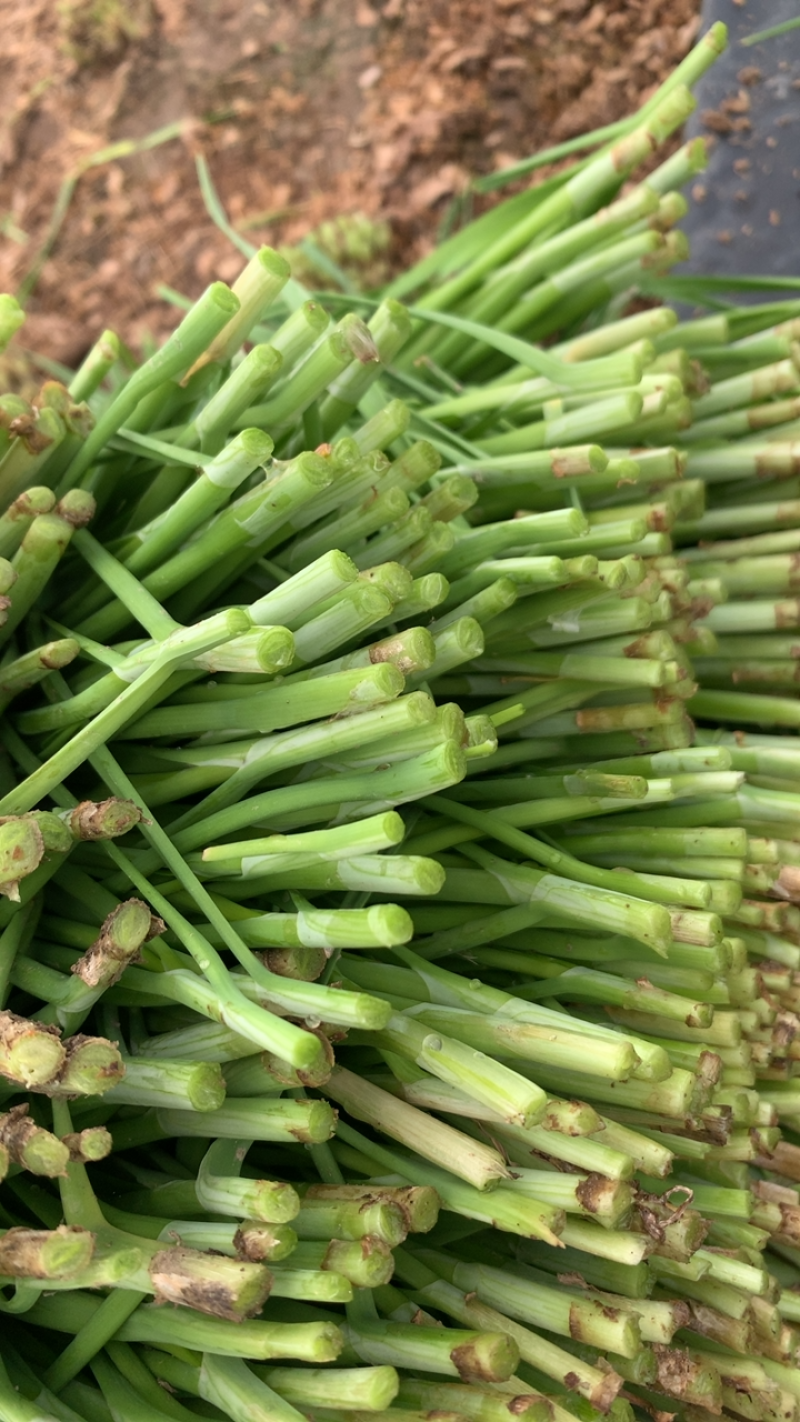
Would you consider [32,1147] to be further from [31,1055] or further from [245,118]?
[245,118]

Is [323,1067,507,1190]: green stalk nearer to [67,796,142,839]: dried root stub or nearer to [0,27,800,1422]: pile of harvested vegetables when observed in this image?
[0,27,800,1422]: pile of harvested vegetables

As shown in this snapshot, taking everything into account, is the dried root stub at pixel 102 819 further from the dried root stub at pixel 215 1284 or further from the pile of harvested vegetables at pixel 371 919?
the dried root stub at pixel 215 1284

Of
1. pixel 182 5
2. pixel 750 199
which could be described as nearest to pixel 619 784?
pixel 750 199

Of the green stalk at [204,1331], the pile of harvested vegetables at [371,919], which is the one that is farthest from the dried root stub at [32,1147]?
the green stalk at [204,1331]

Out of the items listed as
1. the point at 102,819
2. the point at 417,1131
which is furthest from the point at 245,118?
the point at 417,1131

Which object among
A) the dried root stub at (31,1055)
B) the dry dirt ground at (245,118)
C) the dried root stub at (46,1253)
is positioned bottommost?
the dried root stub at (46,1253)
